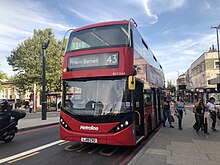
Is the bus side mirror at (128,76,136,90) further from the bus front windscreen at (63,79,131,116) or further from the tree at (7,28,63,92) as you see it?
the tree at (7,28,63,92)

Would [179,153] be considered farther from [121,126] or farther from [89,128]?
[89,128]

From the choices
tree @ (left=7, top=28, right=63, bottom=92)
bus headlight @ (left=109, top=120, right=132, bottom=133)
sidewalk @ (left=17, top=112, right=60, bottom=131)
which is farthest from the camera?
tree @ (left=7, top=28, right=63, bottom=92)

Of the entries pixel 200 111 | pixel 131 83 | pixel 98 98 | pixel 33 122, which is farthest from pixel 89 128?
pixel 33 122

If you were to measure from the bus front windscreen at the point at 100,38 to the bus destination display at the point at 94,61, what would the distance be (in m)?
0.36

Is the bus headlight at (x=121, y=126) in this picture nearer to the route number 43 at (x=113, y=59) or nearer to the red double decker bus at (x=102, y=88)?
the red double decker bus at (x=102, y=88)

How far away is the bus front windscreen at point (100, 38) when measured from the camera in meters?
6.62

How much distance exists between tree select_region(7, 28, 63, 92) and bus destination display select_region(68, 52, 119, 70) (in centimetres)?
2574

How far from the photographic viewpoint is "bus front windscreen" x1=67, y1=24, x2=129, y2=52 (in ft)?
21.7

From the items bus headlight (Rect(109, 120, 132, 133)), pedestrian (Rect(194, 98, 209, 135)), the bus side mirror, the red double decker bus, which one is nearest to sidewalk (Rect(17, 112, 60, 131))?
the red double decker bus

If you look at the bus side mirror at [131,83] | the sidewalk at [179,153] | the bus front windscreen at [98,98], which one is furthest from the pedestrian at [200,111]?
the bus side mirror at [131,83]

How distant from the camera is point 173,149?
6.70 metres

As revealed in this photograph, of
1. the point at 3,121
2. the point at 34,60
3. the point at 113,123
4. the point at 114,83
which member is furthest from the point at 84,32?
the point at 34,60

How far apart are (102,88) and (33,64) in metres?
27.8

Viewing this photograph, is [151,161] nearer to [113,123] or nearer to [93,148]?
[113,123]
